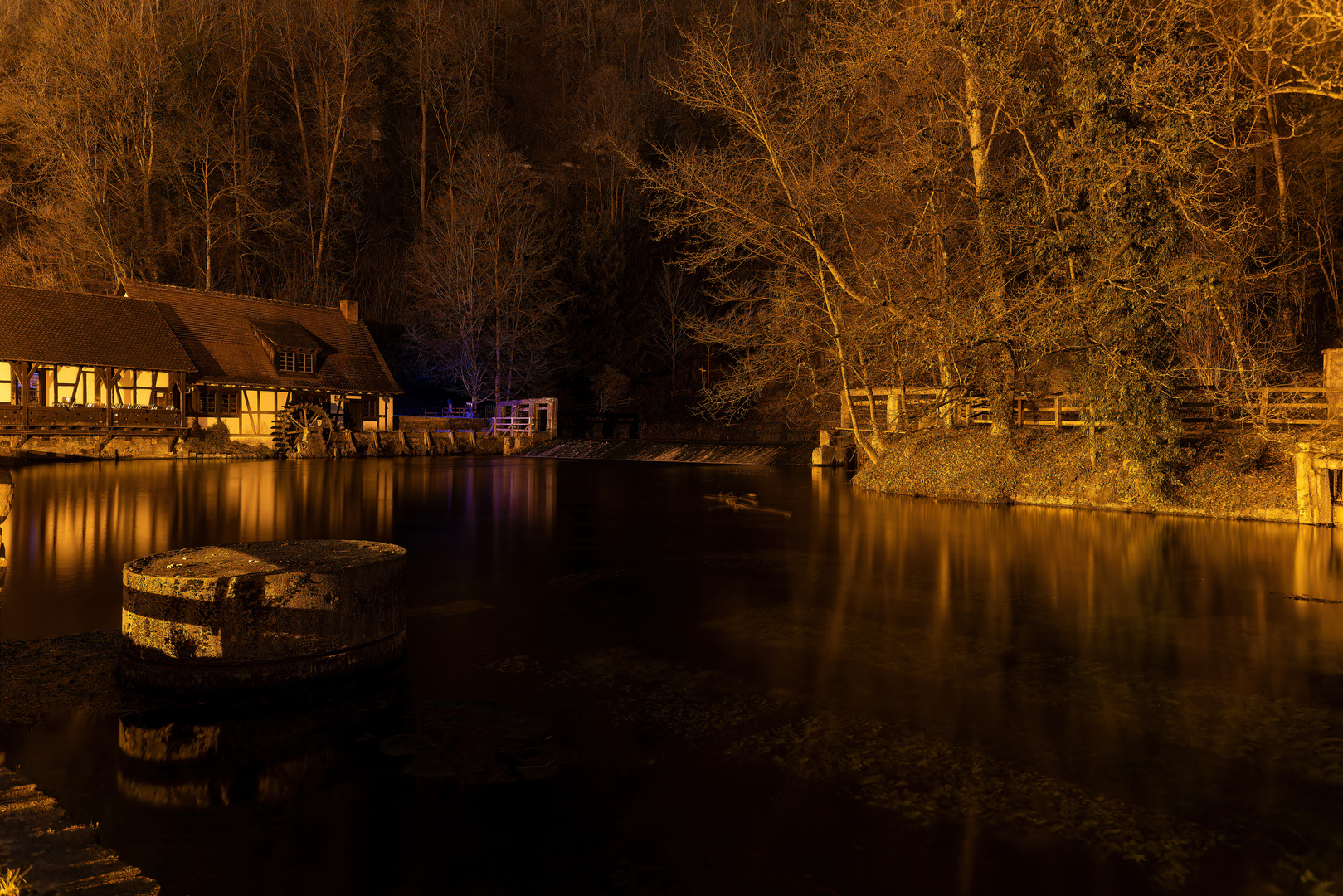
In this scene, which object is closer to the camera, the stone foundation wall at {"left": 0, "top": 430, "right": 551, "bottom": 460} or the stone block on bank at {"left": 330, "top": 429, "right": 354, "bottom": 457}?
the stone foundation wall at {"left": 0, "top": 430, "right": 551, "bottom": 460}

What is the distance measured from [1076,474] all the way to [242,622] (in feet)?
60.3

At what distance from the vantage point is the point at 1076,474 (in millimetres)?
19438

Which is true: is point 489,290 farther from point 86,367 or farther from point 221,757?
point 221,757

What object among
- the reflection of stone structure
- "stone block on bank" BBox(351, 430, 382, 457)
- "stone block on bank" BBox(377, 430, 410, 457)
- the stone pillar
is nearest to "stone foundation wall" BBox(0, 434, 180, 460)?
"stone block on bank" BBox(351, 430, 382, 457)

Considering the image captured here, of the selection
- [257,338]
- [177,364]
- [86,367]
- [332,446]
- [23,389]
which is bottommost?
[332,446]

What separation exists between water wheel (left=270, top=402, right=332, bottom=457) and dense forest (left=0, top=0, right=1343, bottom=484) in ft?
30.8

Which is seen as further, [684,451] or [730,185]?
[684,451]

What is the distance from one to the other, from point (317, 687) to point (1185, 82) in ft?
68.3

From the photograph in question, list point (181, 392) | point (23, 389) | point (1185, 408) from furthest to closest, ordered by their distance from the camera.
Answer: point (181, 392), point (23, 389), point (1185, 408)

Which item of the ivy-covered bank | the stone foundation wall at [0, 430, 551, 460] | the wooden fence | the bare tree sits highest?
the bare tree

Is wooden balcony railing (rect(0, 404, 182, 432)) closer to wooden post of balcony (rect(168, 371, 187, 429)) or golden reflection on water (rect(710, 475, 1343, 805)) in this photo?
wooden post of balcony (rect(168, 371, 187, 429))

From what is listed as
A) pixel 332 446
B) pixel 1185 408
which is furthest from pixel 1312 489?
pixel 332 446

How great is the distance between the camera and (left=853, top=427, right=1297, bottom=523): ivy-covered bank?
17.2 m

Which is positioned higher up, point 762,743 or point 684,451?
point 684,451
